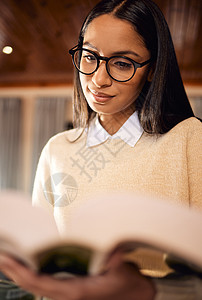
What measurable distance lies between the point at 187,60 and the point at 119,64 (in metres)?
1.89

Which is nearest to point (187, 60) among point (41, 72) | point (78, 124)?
point (41, 72)

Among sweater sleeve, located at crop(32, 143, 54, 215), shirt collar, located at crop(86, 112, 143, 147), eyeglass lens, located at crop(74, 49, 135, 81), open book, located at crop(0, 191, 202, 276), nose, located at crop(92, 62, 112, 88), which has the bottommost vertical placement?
sweater sleeve, located at crop(32, 143, 54, 215)

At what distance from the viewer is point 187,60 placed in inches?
88.7

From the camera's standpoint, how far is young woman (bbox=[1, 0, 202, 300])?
53 cm

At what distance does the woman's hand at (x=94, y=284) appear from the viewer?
0.26 meters

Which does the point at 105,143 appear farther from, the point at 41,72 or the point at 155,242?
the point at 41,72

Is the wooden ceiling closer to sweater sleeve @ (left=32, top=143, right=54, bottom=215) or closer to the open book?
sweater sleeve @ (left=32, top=143, right=54, bottom=215)

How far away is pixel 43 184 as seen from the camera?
67 centimetres

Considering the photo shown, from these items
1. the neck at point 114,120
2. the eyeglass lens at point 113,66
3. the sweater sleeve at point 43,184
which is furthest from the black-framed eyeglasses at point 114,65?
the sweater sleeve at point 43,184

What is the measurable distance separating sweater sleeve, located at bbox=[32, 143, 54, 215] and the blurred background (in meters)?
0.33

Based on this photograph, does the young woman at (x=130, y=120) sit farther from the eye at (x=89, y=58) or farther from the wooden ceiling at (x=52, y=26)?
the wooden ceiling at (x=52, y=26)

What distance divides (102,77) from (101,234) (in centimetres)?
34

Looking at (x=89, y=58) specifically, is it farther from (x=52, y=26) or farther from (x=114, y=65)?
(x=52, y=26)

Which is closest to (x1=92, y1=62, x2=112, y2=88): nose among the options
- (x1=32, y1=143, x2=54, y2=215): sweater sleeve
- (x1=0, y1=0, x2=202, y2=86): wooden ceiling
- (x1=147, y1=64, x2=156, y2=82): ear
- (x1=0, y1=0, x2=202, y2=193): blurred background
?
(x1=147, y1=64, x2=156, y2=82): ear
